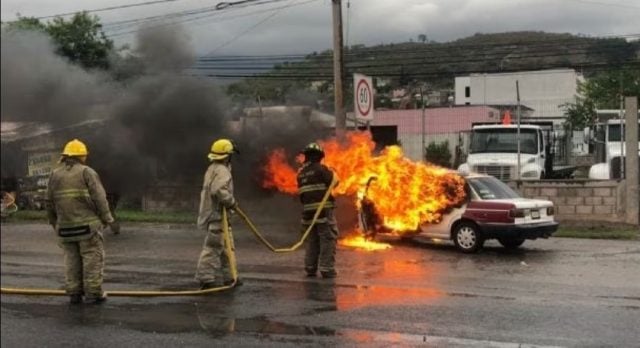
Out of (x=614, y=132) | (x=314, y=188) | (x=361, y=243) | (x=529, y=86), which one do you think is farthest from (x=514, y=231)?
(x=529, y=86)

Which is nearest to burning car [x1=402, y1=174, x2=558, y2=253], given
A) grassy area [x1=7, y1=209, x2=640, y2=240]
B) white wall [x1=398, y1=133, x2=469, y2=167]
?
grassy area [x1=7, y1=209, x2=640, y2=240]

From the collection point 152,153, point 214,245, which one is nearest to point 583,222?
point 152,153

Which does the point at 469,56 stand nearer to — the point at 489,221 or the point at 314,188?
the point at 489,221

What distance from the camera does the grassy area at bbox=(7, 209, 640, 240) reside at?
16406 millimetres

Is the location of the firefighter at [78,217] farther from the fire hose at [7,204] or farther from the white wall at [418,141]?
the white wall at [418,141]

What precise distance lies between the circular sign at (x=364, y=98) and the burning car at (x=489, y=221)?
258cm

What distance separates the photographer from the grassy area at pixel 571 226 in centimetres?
1641

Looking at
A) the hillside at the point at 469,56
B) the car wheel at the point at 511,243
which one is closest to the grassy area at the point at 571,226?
the car wheel at the point at 511,243

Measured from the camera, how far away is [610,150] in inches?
875

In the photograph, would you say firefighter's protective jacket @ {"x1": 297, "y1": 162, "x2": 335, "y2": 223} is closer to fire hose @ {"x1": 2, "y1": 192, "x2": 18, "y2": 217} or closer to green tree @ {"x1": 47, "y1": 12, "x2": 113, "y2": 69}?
green tree @ {"x1": 47, "y1": 12, "x2": 113, "y2": 69}

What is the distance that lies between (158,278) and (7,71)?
731 cm

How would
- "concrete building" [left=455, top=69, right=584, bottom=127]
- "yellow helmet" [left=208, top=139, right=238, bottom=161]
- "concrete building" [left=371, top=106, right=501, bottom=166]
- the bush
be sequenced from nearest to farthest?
"yellow helmet" [left=208, top=139, right=238, bottom=161] < the bush < "concrete building" [left=371, top=106, right=501, bottom=166] < "concrete building" [left=455, top=69, right=584, bottom=127]

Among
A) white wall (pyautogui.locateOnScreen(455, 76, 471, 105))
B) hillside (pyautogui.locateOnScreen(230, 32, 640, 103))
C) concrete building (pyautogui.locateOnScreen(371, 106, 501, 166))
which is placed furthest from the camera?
white wall (pyautogui.locateOnScreen(455, 76, 471, 105))

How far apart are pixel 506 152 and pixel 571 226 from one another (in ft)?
15.3
